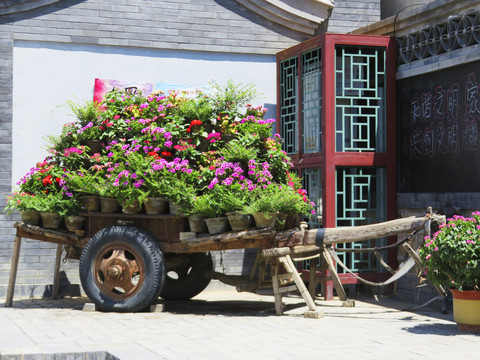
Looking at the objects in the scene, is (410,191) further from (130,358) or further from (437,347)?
(130,358)

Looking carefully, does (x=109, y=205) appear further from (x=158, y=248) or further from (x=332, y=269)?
(x=332, y=269)

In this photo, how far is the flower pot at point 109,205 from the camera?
1034 centimetres

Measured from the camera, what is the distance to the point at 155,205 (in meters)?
10.1

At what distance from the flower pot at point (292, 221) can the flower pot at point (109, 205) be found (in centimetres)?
213

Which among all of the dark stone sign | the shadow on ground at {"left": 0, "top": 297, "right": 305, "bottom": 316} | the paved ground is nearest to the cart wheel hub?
the paved ground

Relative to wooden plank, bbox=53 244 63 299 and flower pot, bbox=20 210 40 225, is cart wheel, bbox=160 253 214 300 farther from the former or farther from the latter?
flower pot, bbox=20 210 40 225

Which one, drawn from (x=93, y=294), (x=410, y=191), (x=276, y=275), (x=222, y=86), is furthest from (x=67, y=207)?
(x=410, y=191)

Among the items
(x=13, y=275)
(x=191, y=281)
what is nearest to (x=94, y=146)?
(x=13, y=275)

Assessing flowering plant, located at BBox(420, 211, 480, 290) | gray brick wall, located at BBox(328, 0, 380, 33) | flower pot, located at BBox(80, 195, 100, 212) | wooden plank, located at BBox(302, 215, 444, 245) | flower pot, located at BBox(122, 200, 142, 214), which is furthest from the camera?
gray brick wall, located at BBox(328, 0, 380, 33)

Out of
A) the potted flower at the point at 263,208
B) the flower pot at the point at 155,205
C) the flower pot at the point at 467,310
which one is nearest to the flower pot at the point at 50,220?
the flower pot at the point at 155,205

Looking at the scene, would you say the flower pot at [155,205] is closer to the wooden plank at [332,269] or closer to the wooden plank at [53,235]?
the wooden plank at [53,235]

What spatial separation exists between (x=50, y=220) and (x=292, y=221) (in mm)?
3137

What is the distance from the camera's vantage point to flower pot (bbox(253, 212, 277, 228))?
9509 millimetres

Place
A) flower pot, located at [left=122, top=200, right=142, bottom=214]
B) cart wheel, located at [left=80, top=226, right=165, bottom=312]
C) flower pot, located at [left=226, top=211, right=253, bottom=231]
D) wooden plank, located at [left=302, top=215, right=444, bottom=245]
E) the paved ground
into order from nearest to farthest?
the paved ground → wooden plank, located at [left=302, top=215, right=444, bottom=245] → flower pot, located at [left=226, top=211, right=253, bottom=231] → cart wheel, located at [left=80, top=226, right=165, bottom=312] → flower pot, located at [left=122, top=200, right=142, bottom=214]
